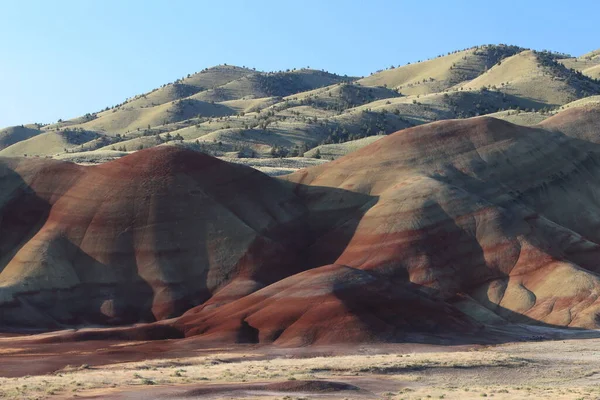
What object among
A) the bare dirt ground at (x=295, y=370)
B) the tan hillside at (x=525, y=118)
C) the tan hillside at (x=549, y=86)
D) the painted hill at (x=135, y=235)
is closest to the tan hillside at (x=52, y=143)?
the tan hillside at (x=525, y=118)

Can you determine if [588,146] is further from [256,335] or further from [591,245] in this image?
[256,335]

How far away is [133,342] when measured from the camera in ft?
185

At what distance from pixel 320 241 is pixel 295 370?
29.0 meters

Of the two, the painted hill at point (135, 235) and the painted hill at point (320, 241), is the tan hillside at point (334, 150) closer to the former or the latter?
the painted hill at point (320, 241)

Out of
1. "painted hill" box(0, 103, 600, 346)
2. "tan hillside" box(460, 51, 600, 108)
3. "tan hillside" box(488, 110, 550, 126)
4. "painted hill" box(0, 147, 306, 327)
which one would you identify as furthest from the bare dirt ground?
"tan hillside" box(460, 51, 600, 108)

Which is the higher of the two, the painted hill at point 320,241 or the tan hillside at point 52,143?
the tan hillside at point 52,143

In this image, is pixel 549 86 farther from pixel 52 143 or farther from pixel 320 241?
pixel 320 241

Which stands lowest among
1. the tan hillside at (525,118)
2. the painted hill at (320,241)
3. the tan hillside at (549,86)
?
the painted hill at (320,241)

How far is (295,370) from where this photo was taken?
43.9m

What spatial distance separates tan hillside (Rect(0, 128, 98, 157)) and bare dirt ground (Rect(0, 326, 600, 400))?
113 metres

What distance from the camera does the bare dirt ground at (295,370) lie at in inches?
1452

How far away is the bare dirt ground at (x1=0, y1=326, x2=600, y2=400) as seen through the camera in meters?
36.9

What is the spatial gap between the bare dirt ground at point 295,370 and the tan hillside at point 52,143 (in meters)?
113

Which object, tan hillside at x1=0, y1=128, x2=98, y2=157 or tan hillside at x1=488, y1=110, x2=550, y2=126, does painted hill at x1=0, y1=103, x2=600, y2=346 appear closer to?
tan hillside at x1=488, y1=110, x2=550, y2=126
